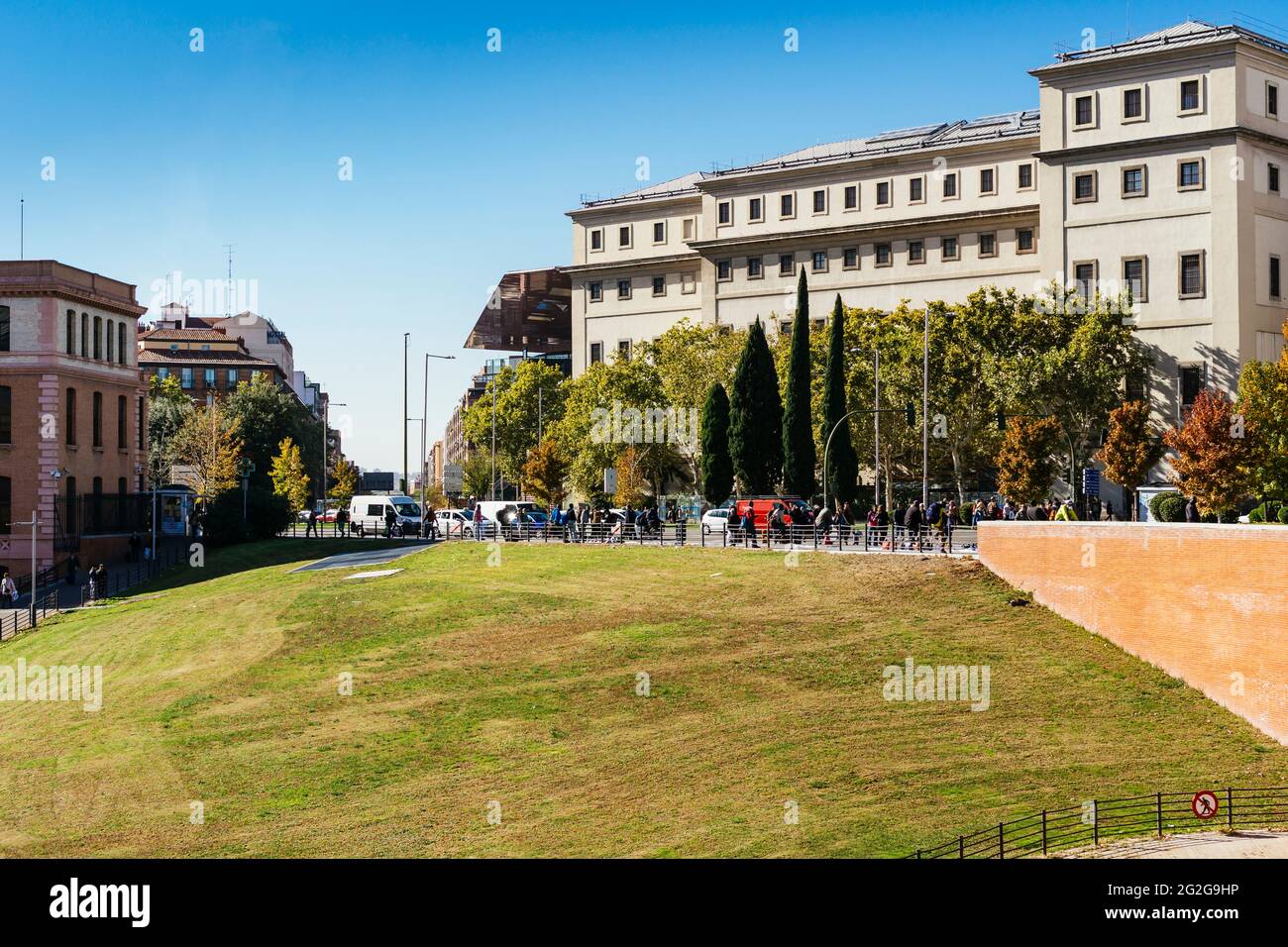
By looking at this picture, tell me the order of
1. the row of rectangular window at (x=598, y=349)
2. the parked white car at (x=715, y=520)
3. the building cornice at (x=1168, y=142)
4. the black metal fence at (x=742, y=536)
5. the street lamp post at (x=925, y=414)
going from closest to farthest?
the black metal fence at (x=742, y=536) < the street lamp post at (x=925, y=414) < the parked white car at (x=715, y=520) < the building cornice at (x=1168, y=142) < the row of rectangular window at (x=598, y=349)

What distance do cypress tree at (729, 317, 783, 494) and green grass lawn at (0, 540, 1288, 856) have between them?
24750 mm

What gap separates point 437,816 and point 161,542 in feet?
166

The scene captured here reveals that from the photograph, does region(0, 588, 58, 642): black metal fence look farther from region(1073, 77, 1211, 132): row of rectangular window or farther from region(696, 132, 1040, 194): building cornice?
region(1073, 77, 1211, 132): row of rectangular window

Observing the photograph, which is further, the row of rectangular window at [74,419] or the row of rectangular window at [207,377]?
the row of rectangular window at [207,377]

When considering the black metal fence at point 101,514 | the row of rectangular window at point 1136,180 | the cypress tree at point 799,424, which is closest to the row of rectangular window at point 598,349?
the cypress tree at point 799,424

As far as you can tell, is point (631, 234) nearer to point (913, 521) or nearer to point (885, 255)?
point (885, 255)

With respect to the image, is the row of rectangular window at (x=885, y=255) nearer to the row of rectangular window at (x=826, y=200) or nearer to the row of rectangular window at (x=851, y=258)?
the row of rectangular window at (x=851, y=258)

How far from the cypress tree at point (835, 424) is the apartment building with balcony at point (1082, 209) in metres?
10.9

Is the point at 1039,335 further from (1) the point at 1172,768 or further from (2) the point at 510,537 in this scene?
(1) the point at 1172,768

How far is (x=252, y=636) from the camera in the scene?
43.2 m

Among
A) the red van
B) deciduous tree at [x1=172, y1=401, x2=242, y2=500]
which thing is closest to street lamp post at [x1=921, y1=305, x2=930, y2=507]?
the red van

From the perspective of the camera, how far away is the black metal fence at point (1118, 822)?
2023 centimetres

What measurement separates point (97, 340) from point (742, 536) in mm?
36798

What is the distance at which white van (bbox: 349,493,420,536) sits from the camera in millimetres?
70875
